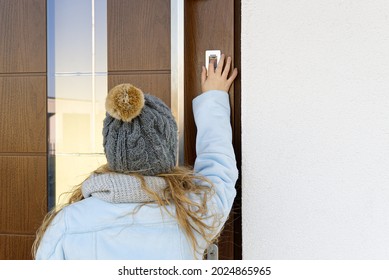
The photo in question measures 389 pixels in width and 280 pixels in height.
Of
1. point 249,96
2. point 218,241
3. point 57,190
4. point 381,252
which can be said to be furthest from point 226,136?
point 57,190

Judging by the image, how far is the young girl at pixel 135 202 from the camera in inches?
40.2

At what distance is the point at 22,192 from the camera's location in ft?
5.35

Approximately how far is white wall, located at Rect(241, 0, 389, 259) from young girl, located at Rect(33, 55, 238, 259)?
1.07 feet

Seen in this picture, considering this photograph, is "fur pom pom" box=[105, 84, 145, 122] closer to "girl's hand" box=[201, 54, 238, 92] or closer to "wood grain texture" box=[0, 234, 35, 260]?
"girl's hand" box=[201, 54, 238, 92]

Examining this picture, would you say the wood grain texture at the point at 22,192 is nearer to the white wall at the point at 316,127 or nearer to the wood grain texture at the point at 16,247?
the wood grain texture at the point at 16,247

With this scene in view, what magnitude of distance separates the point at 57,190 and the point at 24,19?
0.66 meters

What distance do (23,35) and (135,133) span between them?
0.87 meters

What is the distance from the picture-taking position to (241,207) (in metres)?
1.40

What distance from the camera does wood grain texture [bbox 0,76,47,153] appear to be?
1608 mm

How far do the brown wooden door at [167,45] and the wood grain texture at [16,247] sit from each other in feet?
2.28

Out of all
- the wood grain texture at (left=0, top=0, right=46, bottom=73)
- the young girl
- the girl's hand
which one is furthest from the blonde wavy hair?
the wood grain texture at (left=0, top=0, right=46, bottom=73)

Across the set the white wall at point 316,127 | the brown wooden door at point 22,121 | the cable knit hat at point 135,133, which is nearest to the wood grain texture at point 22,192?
the brown wooden door at point 22,121

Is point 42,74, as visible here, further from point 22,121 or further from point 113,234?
point 113,234
